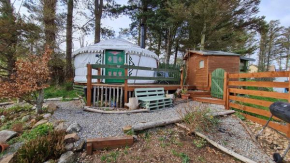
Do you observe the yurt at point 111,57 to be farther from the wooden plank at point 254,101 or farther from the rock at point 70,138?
the rock at point 70,138

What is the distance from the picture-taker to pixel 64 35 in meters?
8.66

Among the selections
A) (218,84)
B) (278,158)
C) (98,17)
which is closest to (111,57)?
(98,17)

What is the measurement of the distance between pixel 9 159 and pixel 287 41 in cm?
2575

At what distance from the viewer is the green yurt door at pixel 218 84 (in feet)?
18.5

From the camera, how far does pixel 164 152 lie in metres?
2.19

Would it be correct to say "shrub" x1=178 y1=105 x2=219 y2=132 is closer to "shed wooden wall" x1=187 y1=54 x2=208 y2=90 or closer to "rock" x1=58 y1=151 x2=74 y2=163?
"rock" x1=58 y1=151 x2=74 y2=163

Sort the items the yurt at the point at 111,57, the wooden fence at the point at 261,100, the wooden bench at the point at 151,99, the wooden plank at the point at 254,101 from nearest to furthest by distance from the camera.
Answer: the wooden fence at the point at 261,100 → the wooden plank at the point at 254,101 → the wooden bench at the point at 151,99 → the yurt at the point at 111,57

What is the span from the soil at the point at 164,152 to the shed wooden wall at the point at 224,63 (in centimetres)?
610

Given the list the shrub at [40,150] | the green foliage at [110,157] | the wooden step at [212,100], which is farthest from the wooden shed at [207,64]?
the shrub at [40,150]

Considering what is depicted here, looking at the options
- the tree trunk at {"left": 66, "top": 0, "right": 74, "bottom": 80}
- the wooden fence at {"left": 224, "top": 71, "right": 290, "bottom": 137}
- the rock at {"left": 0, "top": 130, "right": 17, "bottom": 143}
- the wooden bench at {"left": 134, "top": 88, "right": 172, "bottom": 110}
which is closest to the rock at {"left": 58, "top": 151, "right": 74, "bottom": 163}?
the rock at {"left": 0, "top": 130, "right": 17, "bottom": 143}

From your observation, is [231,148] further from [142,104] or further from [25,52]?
[25,52]

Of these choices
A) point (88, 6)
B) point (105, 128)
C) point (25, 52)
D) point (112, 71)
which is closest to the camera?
point (105, 128)

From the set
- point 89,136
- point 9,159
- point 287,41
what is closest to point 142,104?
point 89,136

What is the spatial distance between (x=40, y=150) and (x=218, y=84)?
6.30 meters
